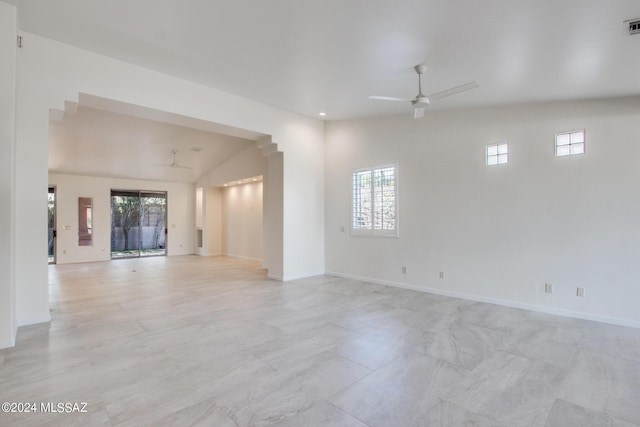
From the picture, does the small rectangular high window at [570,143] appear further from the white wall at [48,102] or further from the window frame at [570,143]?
the white wall at [48,102]

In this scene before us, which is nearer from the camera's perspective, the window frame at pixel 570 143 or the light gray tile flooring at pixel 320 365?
the light gray tile flooring at pixel 320 365

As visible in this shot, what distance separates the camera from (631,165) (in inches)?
158

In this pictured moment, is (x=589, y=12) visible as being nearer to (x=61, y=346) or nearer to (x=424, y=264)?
(x=424, y=264)

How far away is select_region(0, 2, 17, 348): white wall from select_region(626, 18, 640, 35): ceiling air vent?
5993mm

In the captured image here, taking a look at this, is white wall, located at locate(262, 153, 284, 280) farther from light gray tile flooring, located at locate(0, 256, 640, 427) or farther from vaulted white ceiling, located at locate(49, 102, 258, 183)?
light gray tile flooring, located at locate(0, 256, 640, 427)

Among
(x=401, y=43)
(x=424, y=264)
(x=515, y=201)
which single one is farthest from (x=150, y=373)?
(x=515, y=201)

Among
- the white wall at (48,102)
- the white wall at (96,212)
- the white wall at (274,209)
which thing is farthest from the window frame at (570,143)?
the white wall at (96,212)

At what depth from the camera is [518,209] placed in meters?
4.83

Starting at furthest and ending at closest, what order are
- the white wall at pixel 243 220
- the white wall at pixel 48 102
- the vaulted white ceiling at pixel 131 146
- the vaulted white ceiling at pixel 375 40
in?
1. the white wall at pixel 243 220
2. the vaulted white ceiling at pixel 131 146
3. the white wall at pixel 48 102
4. the vaulted white ceiling at pixel 375 40

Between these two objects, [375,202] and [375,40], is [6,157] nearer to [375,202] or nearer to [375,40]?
[375,40]

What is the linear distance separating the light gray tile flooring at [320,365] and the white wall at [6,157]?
0.40m

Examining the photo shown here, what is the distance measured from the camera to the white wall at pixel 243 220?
388 inches

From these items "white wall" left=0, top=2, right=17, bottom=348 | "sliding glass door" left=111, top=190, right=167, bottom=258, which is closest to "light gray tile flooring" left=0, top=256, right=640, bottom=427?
"white wall" left=0, top=2, right=17, bottom=348

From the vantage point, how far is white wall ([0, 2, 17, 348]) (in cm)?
313
